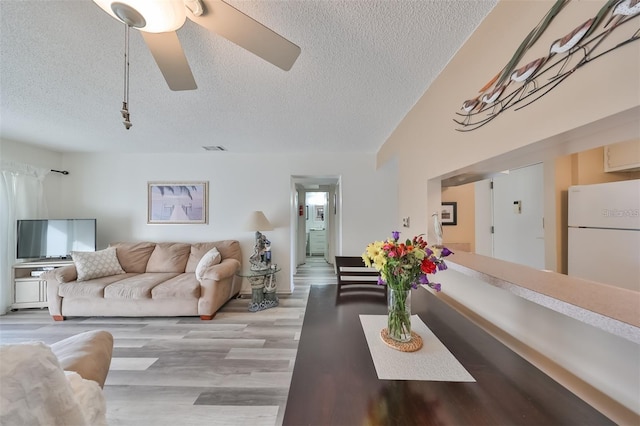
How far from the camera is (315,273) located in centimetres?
495

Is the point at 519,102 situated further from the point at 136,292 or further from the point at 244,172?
the point at 136,292

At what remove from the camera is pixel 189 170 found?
372 cm

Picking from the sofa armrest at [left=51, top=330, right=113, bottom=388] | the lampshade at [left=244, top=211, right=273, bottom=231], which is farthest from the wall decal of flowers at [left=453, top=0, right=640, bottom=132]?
the lampshade at [left=244, top=211, right=273, bottom=231]

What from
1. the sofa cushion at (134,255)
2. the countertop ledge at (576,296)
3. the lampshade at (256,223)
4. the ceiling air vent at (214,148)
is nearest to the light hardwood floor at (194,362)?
the sofa cushion at (134,255)

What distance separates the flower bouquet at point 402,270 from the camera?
0.93m

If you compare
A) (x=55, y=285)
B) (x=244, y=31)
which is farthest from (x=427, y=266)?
(x=55, y=285)

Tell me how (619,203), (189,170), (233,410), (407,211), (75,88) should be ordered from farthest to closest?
1. (189,170)
2. (407,211)
3. (75,88)
4. (233,410)
5. (619,203)

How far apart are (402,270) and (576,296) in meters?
0.51

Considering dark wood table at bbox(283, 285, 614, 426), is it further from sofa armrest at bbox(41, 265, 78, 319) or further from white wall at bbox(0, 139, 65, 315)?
white wall at bbox(0, 139, 65, 315)

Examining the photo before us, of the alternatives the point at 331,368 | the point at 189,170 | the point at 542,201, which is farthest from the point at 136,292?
the point at 542,201

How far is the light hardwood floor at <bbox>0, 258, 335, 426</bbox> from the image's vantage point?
149cm

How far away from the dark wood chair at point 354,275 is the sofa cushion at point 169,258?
2.65 m

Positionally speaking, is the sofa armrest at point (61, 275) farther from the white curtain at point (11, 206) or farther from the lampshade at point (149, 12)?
the lampshade at point (149, 12)

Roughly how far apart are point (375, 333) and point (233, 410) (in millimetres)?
1196
